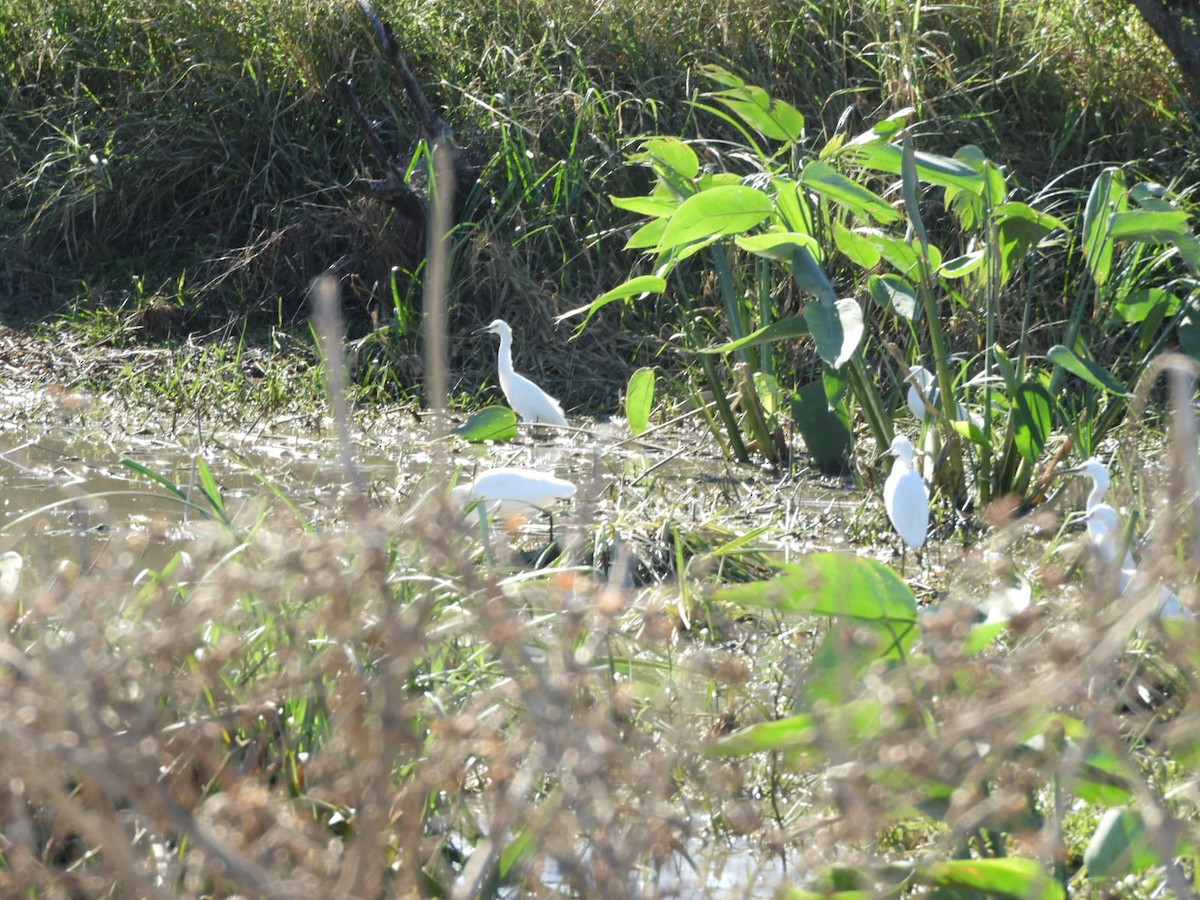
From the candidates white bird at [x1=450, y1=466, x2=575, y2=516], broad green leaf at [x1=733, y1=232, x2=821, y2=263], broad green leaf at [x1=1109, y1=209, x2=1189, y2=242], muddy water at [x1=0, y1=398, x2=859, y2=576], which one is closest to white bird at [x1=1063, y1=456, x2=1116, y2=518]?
broad green leaf at [x1=1109, y1=209, x2=1189, y2=242]

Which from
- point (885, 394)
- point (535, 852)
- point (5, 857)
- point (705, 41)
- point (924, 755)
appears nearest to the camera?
point (924, 755)

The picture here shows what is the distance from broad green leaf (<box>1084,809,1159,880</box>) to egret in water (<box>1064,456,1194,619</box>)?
0.69 metres

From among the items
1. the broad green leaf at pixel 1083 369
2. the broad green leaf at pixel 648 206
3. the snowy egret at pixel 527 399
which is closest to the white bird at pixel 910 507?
the broad green leaf at pixel 1083 369

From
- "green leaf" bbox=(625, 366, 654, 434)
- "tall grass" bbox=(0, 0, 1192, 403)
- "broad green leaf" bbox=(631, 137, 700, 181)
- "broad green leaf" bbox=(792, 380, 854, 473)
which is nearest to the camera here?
"broad green leaf" bbox=(631, 137, 700, 181)

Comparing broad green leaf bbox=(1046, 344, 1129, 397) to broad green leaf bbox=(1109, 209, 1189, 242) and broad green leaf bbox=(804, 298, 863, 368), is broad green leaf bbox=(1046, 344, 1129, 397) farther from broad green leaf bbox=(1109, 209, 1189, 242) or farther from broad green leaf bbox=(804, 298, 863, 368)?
broad green leaf bbox=(804, 298, 863, 368)

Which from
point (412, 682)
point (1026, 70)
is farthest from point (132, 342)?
point (412, 682)

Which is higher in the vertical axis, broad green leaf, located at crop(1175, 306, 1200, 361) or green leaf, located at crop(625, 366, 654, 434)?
broad green leaf, located at crop(1175, 306, 1200, 361)

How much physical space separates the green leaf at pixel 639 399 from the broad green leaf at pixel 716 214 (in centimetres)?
71

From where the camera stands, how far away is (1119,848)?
145cm

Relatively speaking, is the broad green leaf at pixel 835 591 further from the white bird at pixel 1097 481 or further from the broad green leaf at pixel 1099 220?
the broad green leaf at pixel 1099 220

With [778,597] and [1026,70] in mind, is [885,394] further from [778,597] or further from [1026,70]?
[778,597]

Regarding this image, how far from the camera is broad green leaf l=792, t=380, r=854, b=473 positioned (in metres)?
4.10

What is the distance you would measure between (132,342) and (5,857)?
433 centimetres

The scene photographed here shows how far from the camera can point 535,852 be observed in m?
1.21
